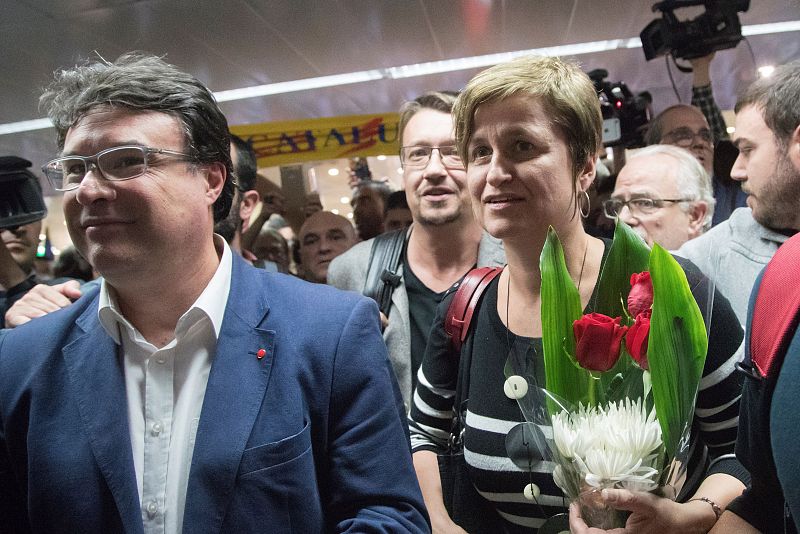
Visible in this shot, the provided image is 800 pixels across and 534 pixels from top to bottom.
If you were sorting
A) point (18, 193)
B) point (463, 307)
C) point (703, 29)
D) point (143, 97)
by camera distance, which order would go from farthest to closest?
1. point (703, 29)
2. point (18, 193)
3. point (463, 307)
4. point (143, 97)

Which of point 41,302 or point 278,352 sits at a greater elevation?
point 41,302

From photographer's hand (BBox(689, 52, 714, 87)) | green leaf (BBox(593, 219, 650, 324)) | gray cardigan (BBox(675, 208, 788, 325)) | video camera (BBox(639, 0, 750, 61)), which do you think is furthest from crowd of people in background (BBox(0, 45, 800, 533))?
video camera (BBox(639, 0, 750, 61))

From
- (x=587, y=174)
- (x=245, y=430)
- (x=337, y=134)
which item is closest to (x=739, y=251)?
(x=587, y=174)

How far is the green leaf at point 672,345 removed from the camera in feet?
2.89

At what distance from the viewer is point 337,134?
593 centimetres

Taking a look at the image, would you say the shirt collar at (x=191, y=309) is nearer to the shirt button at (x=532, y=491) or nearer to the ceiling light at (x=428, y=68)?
the shirt button at (x=532, y=491)

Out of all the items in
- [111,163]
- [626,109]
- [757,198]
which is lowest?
[757,198]

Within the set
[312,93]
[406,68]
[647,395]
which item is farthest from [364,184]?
[647,395]

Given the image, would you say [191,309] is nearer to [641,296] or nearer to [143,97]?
[143,97]

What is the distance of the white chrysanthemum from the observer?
2.95ft

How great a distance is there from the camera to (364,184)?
4.31 m

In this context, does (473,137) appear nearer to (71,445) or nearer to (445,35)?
(71,445)

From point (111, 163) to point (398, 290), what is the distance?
1110mm

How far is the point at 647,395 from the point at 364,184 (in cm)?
349
